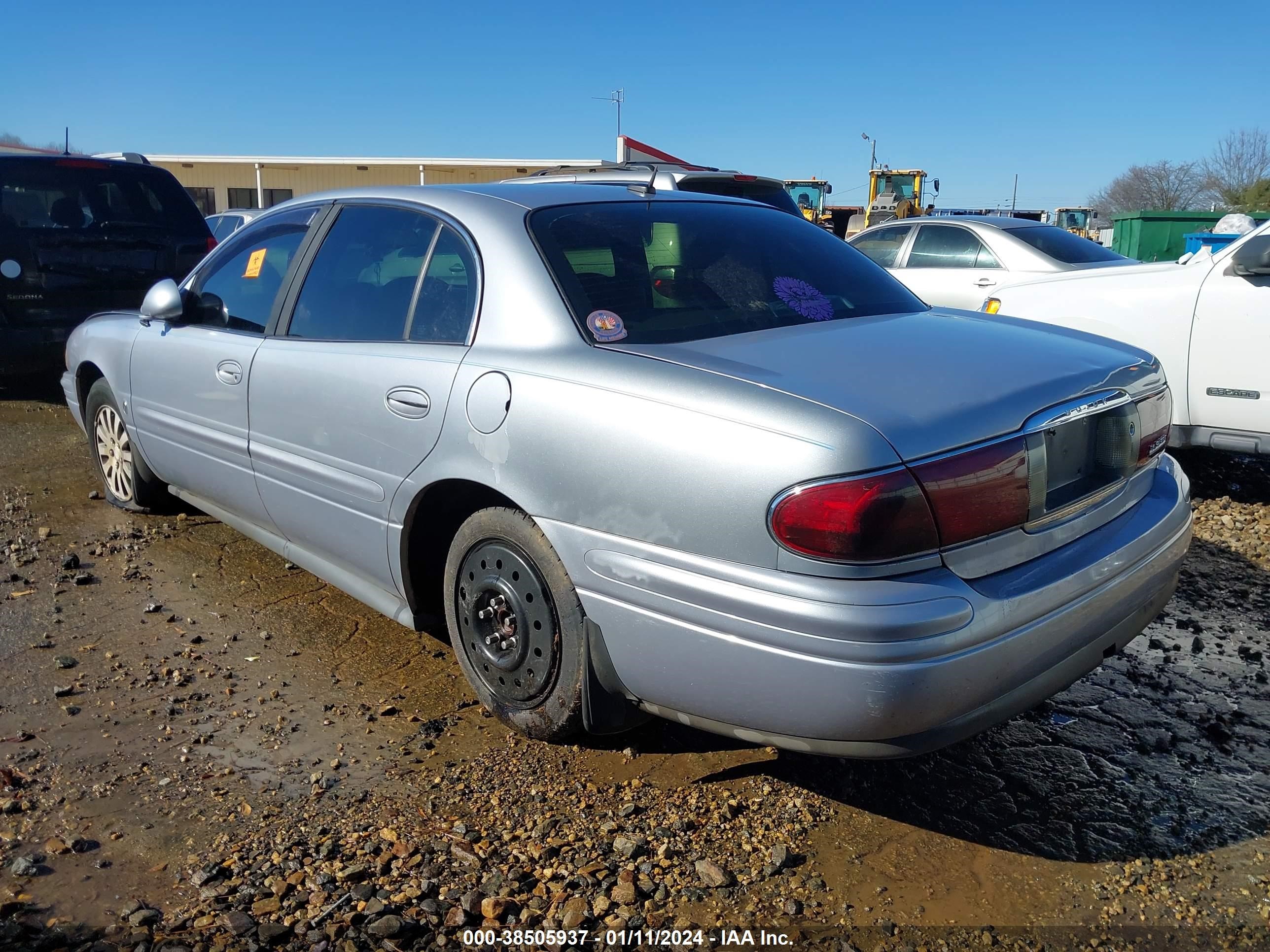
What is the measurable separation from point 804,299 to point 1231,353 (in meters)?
3.45

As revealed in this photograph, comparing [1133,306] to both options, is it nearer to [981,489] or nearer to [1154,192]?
[981,489]

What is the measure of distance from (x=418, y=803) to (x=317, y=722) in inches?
25.3

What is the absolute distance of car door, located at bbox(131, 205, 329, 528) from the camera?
12.9 ft

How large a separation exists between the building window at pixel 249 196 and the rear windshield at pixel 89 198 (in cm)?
3168

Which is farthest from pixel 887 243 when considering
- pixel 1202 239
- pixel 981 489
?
pixel 1202 239

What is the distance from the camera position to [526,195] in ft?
10.9

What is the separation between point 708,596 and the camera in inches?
90.2

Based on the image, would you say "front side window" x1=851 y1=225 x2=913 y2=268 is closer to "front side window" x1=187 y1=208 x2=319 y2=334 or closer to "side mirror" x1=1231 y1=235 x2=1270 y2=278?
"side mirror" x1=1231 y1=235 x2=1270 y2=278

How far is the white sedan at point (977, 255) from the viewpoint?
27.4 feet

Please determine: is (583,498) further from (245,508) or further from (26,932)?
(245,508)

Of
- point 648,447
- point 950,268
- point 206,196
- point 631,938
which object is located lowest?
point 631,938

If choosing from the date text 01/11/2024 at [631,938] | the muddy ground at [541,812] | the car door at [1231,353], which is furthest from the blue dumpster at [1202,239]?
the date text 01/11/2024 at [631,938]

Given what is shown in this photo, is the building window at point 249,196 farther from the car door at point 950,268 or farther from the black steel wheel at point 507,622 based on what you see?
the black steel wheel at point 507,622

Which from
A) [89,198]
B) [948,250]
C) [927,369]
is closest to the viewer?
[927,369]
